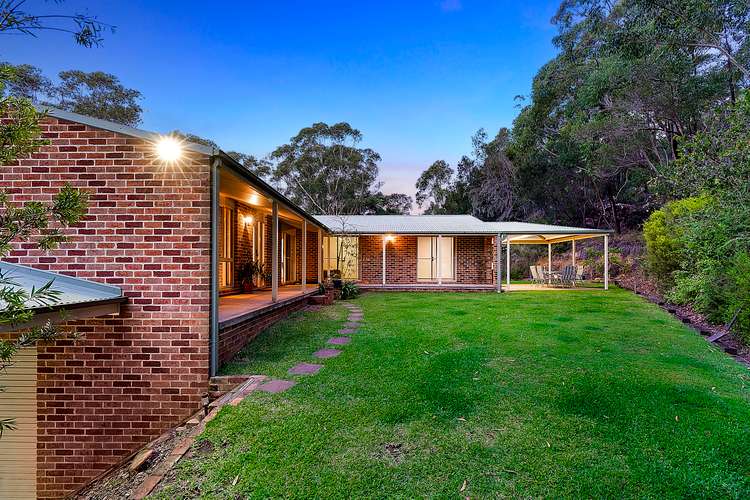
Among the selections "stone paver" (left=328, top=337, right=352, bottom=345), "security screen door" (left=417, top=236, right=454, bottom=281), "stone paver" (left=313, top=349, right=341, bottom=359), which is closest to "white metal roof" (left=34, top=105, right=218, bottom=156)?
"stone paver" (left=313, top=349, right=341, bottom=359)

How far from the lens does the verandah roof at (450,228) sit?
1477cm

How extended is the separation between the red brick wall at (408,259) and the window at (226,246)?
8586mm

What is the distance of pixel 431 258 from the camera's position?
17.7m

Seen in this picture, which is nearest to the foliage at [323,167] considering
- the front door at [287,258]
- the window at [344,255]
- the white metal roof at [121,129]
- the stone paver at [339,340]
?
the window at [344,255]

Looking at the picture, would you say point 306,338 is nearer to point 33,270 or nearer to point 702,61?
point 33,270

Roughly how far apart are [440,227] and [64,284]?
45.4ft

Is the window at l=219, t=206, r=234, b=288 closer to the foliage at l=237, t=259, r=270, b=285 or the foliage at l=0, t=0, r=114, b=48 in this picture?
the foliage at l=237, t=259, r=270, b=285

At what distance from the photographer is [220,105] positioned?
2023cm

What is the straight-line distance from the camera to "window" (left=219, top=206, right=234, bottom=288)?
29.0 ft

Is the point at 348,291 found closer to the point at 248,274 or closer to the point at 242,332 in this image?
the point at 248,274

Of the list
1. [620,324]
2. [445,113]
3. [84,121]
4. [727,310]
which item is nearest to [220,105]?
[445,113]

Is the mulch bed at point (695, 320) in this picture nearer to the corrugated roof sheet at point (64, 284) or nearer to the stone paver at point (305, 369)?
the stone paver at point (305, 369)

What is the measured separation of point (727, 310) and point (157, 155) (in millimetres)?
9747

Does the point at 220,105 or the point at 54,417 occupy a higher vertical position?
the point at 220,105
